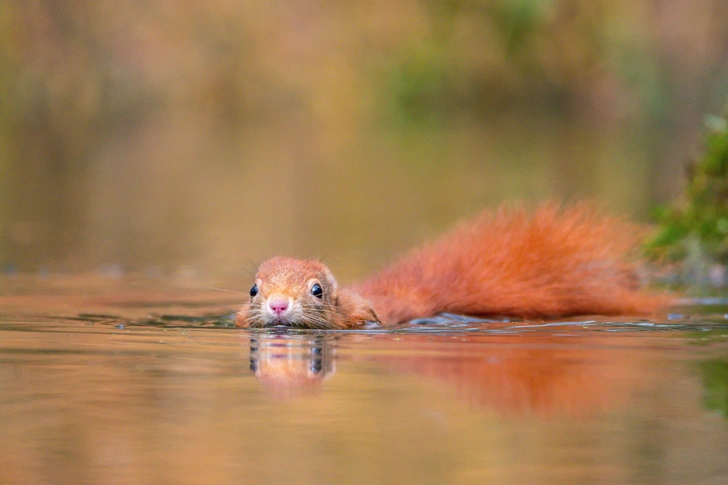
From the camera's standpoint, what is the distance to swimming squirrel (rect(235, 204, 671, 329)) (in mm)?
8500

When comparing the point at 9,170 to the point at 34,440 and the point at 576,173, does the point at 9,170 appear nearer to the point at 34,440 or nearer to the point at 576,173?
the point at 576,173

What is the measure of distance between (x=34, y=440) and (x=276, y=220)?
38.9 ft

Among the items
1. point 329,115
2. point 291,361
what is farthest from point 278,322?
point 329,115

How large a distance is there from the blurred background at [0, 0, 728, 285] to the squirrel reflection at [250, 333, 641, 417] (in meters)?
5.93

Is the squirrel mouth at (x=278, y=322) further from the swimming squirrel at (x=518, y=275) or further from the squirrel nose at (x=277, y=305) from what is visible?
the swimming squirrel at (x=518, y=275)

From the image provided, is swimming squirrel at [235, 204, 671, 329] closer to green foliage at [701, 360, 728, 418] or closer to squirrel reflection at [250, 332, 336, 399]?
squirrel reflection at [250, 332, 336, 399]

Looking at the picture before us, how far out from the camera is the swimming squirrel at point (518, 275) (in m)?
8.50

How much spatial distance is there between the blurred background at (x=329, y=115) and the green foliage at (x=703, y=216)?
3.20m

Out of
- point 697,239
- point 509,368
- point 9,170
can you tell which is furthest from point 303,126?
point 509,368

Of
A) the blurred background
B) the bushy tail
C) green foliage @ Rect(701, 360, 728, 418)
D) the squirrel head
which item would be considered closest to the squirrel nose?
the squirrel head

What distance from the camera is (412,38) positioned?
34906 mm

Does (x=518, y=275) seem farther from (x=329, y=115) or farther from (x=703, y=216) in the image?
(x=329, y=115)

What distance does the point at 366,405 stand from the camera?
5.36m

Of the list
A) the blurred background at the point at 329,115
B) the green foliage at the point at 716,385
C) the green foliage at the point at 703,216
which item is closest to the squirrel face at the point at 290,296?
the green foliage at the point at 716,385
